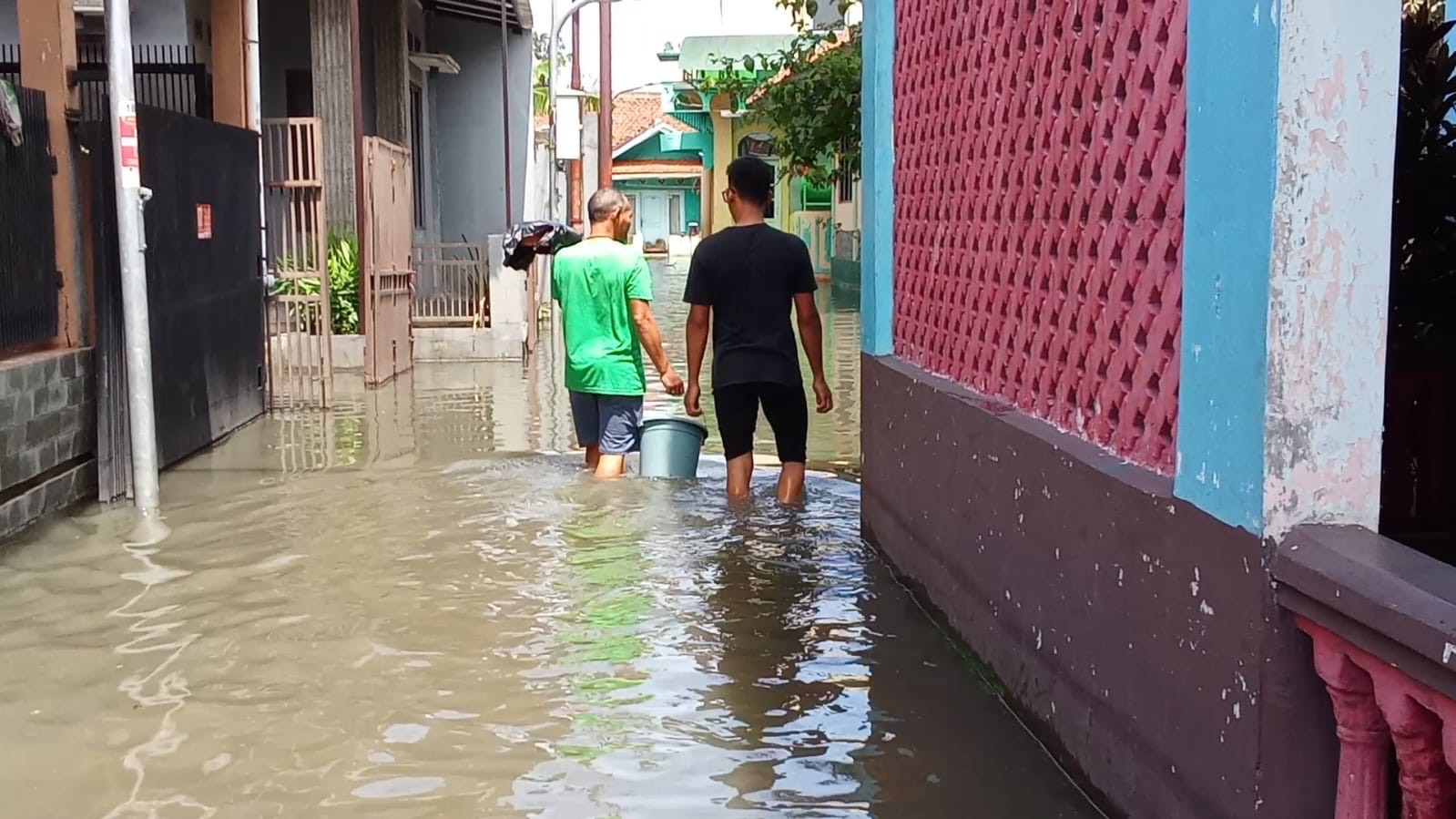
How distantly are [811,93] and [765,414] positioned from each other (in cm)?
247

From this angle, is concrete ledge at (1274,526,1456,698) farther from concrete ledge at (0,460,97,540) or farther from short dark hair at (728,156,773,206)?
concrete ledge at (0,460,97,540)

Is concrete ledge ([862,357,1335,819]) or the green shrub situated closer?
concrete ledge ([862,357,1335,819])

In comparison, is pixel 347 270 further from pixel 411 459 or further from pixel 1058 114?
pixel 1058 114

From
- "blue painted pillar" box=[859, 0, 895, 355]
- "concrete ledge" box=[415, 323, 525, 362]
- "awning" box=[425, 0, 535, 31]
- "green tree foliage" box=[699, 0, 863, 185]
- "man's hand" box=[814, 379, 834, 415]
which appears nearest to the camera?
"blue painted pillar" box=[859, 0, 895, 355]

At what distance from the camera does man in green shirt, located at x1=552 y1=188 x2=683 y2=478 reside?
27.0ft

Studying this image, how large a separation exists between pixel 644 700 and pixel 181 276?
224 inches

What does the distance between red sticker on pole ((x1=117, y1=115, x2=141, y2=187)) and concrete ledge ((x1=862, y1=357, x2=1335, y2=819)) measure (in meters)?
4.22

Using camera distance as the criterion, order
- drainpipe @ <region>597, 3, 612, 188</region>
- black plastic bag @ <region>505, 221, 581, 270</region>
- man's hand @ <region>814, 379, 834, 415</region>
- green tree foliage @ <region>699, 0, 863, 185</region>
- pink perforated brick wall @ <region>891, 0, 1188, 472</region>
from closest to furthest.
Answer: pink perforated brick wall @ <region>891, 0, 1188, 472</region>, man's hand @ <region>814, 379, 834, 415</region>, green tree foliage @ <region>699, 0, 863, 185</region>, black plastic bag @ <region>505, 221, 581, 270</region>, drainpipe @ <region>597, 3, 612, 188</region>

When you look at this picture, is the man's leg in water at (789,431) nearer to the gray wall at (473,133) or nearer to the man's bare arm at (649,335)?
the man's bare arm at (649,335)

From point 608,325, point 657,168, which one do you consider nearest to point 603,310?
point 608,325

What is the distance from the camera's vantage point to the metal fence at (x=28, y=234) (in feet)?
23.0

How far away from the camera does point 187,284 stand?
938 cm

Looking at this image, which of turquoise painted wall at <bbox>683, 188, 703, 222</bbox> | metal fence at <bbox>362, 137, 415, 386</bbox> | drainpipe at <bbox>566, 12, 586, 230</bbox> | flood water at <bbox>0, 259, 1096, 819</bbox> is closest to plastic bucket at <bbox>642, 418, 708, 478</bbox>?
flood water at <bbox>0, 259, 1096, 819</bbox>

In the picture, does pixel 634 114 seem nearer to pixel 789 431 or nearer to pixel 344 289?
pixel 344 289
